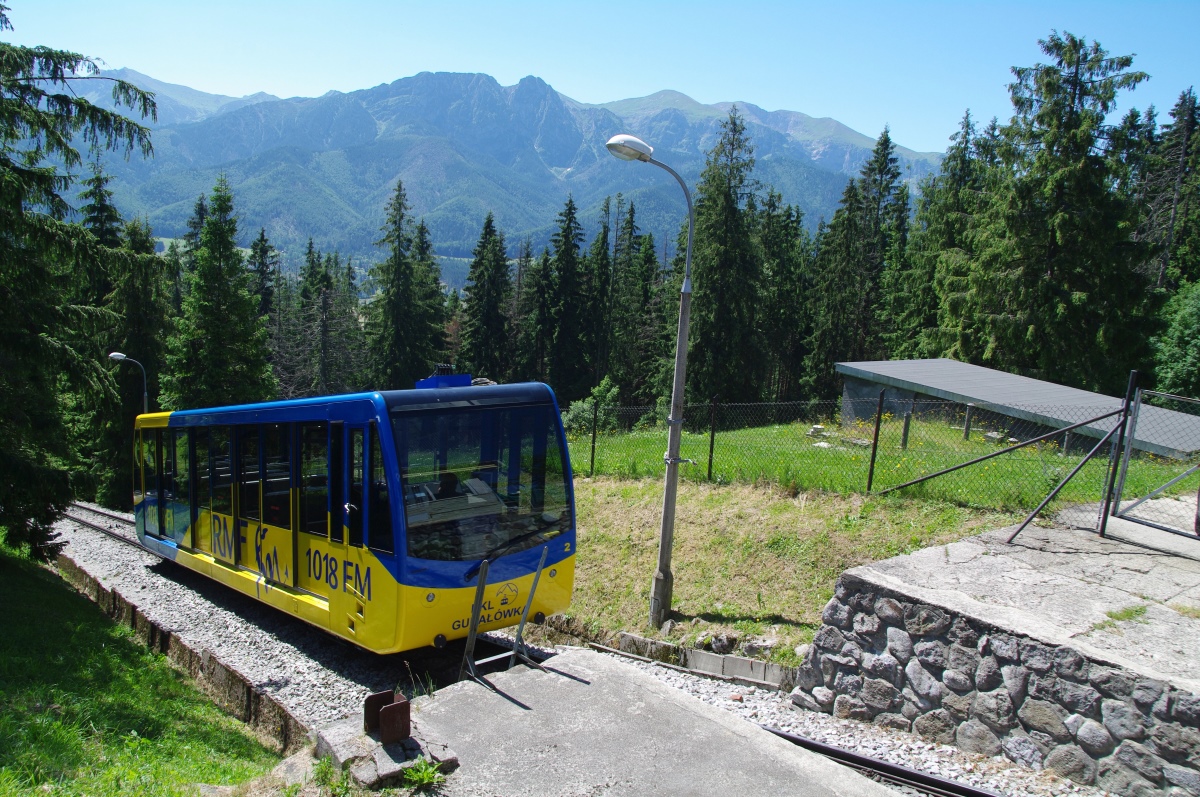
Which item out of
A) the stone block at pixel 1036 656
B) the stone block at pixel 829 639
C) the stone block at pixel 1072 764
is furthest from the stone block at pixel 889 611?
the stone block at pixel 1072 764

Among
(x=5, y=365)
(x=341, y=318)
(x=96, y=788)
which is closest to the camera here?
(x=96, y=788)

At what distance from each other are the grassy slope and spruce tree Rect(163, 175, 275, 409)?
81.3ft

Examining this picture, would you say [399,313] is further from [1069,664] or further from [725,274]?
[1069,664]

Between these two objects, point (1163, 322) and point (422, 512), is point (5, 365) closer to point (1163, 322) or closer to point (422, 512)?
point (422, 512)

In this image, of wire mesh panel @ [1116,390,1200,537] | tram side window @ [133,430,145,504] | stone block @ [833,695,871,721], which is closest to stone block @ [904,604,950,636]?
stone block @ [833,695,871,721]

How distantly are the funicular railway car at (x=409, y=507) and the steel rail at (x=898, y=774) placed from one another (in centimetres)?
343

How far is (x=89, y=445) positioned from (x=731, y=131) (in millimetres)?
34744

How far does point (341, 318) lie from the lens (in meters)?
60.6

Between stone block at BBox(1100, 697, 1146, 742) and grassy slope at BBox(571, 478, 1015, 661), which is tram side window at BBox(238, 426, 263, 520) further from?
stone block at BBox(1100, 697, 1146, 742)

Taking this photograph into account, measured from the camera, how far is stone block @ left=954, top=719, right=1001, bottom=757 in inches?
233

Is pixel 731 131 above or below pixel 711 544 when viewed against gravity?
above

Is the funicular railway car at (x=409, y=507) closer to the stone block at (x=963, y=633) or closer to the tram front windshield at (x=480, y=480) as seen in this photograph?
the tram front windshield at (x=480, y=480)

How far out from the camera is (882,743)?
629 centimetres

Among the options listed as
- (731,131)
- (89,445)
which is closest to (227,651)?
(89,445)
